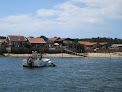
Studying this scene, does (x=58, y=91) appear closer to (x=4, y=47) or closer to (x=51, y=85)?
(x=51, y=85)

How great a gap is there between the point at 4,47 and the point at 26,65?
41.3 metres

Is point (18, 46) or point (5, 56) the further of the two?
point (18, 46)

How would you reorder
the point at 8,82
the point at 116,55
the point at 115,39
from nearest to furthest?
the point at 8,82, the point at 116,55, the point at 115,39

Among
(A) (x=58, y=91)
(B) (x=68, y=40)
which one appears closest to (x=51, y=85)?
(A) (x=58, y=91)

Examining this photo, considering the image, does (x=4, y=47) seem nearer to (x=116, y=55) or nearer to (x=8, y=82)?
(x=116, y=55)

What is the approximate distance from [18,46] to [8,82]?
5766 centimetres

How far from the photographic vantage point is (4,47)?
276 feet

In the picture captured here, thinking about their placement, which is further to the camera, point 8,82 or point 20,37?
Result: point 20,37

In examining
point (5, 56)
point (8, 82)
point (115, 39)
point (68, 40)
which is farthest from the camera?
point (115, 39)

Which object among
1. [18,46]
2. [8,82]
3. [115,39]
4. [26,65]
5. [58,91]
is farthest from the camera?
[115,39]

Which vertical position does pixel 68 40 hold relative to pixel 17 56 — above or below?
above

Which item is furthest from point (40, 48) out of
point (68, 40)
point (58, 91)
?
point (58, 91)

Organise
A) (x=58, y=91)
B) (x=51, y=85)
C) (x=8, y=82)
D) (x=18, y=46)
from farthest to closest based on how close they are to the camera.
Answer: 1. (x=18, y=46)
2. (x=8, y=82)
3. (x=51, y=85)
4. (x=58, y=91)

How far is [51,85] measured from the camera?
28141 mm
